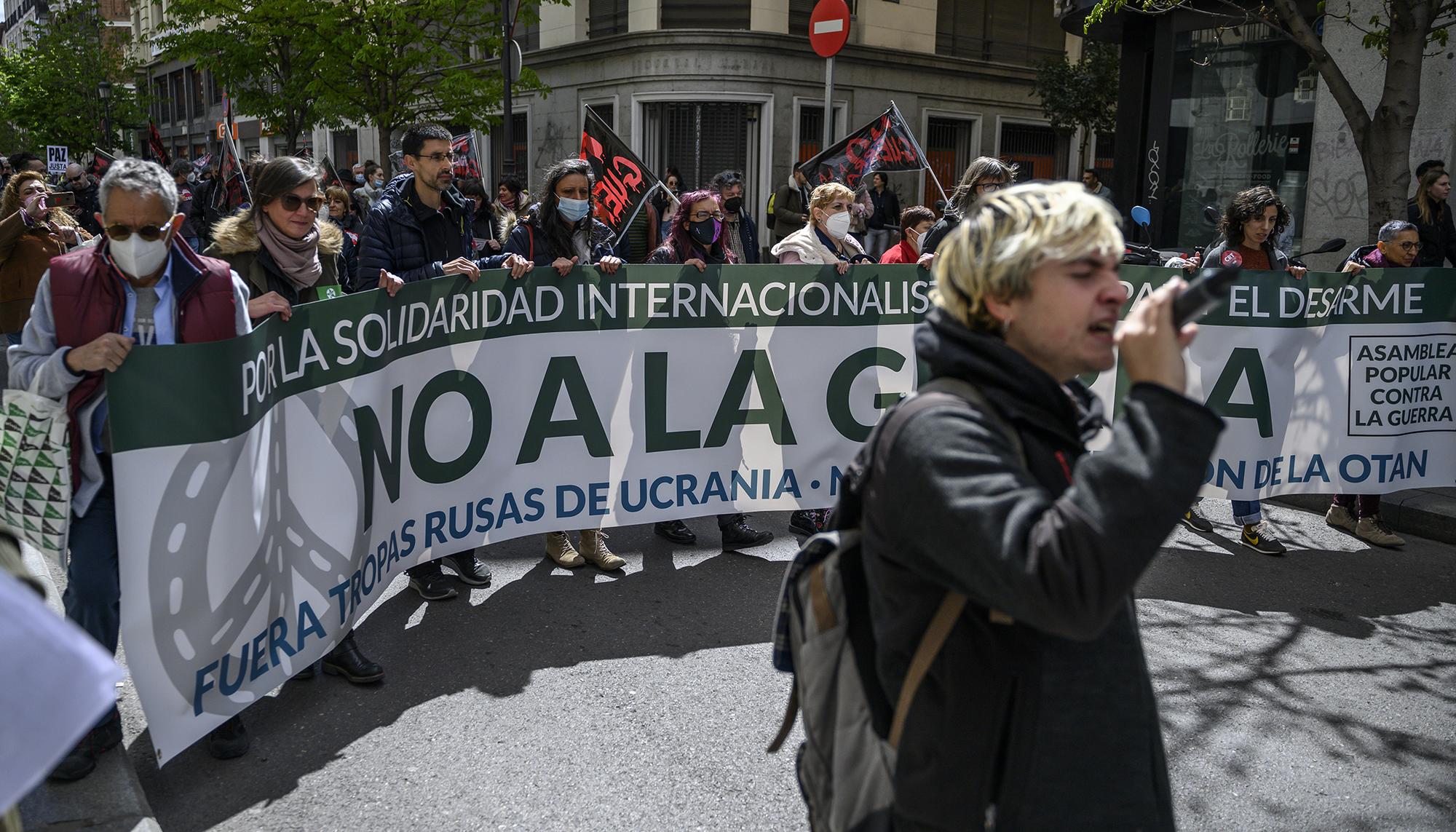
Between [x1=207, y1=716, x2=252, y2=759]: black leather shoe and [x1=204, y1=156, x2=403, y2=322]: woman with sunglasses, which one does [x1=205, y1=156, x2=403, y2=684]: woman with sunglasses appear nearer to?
[x1=204, y1=156, x2=403, y2=322]: woman with sunglasses

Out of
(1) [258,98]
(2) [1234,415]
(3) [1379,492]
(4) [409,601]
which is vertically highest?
(1) [258,98]

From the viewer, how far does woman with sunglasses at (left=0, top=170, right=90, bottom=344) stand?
302 inches

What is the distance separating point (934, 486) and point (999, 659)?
281mm

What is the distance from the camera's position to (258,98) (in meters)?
22.5

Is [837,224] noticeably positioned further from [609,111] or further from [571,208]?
[609,111]

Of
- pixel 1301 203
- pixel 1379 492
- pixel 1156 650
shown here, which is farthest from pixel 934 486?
pixel 1301 203

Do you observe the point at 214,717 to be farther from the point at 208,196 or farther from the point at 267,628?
the point at 208,196

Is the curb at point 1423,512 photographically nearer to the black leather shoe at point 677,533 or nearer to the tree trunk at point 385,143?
the black leather shoe at point 677,533

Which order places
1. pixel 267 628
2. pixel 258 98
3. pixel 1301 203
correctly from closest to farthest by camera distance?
1. pixel 267 628
2. pixel 1301 203
3. pixel 258 98

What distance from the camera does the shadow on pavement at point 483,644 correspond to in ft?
11.9

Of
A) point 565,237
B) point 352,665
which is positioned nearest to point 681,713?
point 352,665

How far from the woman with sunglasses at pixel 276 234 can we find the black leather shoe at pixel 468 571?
5.24ft

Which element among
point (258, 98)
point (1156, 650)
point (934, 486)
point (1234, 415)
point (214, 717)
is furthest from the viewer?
point (258, 98)

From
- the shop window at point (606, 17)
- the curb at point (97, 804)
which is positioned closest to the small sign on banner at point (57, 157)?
the shop window at point (606, 17)
